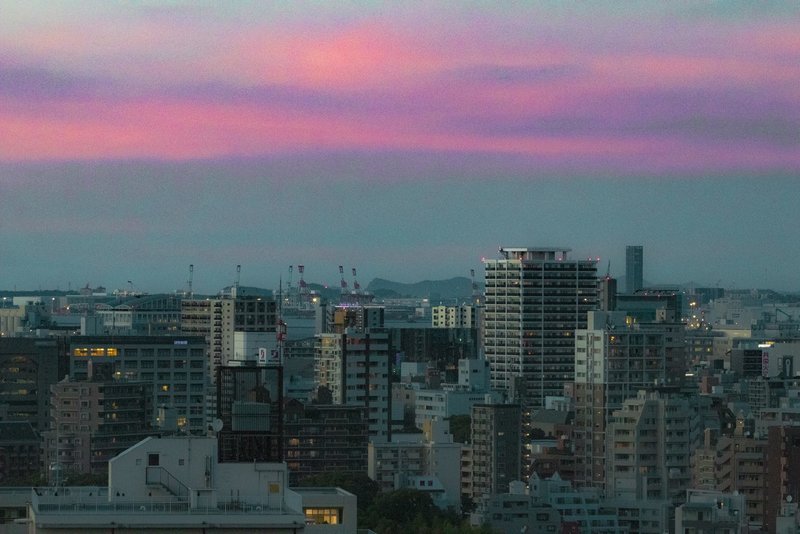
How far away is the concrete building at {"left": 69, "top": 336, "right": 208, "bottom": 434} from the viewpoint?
371 ft

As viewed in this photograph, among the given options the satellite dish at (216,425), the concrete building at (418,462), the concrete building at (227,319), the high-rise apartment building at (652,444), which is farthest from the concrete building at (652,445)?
the concrete building at (227,319)

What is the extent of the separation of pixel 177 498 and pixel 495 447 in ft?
241

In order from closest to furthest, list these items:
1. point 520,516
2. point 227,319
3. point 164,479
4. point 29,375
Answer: point 164,479 → point 520,516 → point 29,375 → point 227,319

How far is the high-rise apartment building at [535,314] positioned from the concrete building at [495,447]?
144 ft

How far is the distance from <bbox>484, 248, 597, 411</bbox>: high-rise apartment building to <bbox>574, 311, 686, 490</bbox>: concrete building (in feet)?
112

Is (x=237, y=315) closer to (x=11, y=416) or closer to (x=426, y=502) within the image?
(x=11, y=416)

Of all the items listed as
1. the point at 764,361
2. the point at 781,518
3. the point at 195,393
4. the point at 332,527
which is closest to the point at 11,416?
the point at 195,393

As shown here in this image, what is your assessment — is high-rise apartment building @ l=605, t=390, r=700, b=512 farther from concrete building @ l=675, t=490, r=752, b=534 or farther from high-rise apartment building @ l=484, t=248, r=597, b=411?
high-rise apartment building @ l=484, t=248, r=597, b=411

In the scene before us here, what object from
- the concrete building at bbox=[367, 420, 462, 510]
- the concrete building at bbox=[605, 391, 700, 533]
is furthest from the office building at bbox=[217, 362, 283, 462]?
the concrete building at bbox=[367, 420, 462, 510]

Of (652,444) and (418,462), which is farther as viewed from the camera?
(418,462)

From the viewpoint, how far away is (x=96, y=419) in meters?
92.9

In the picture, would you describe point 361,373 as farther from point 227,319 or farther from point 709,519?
point 709,519

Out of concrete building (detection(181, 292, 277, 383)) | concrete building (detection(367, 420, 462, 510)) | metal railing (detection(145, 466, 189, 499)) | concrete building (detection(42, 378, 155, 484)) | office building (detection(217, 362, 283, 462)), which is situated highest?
concrete building (detection(181, 292, 277, 383))

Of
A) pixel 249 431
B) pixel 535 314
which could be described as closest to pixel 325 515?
pixel 249 431
